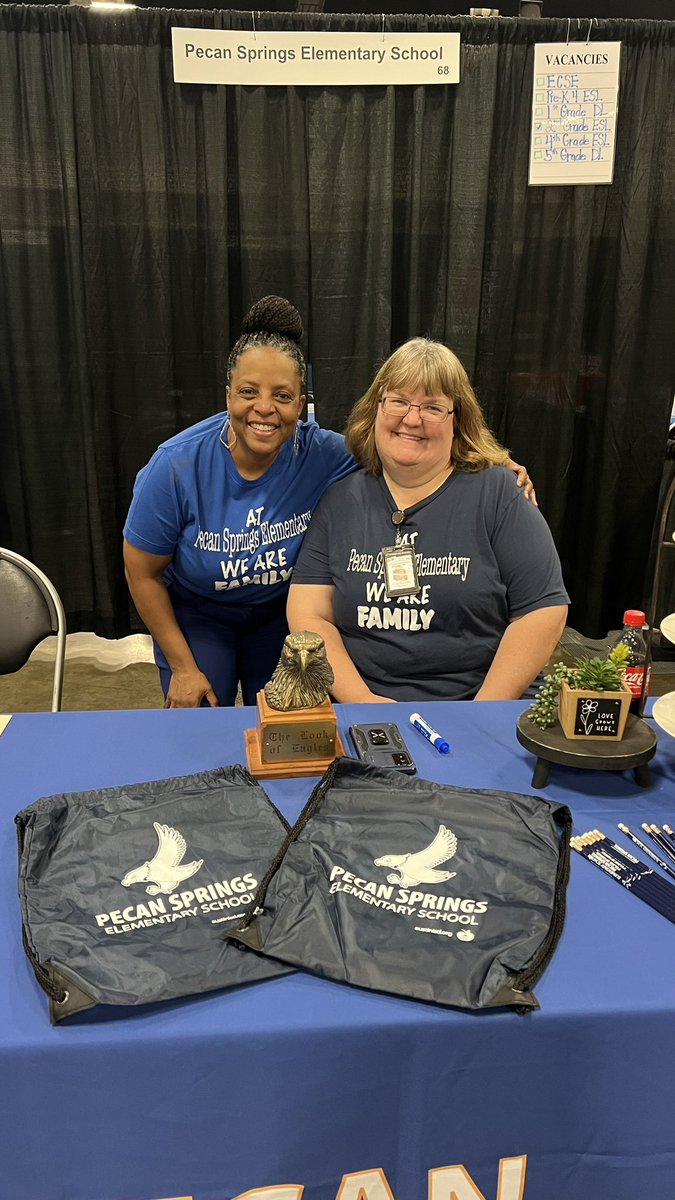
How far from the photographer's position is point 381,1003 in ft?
2.89

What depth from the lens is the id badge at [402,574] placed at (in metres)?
1.73

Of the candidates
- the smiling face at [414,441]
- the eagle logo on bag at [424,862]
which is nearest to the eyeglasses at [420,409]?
the smiling face at [414,441]

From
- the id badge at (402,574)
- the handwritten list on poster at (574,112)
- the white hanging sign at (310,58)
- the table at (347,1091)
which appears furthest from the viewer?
the handwritten list on poster at (574,112)

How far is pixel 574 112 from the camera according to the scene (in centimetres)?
296

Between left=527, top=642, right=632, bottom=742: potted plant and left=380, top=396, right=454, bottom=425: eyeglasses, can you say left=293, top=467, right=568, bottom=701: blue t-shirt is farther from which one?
left=527, top=642, right=632, bottom=742: potted plant

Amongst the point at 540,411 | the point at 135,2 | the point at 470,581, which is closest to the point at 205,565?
the point at 470,581

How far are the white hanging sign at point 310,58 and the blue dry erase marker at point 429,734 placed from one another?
7.76ft

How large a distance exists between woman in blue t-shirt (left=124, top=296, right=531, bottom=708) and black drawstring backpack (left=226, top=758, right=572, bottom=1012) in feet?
2.77

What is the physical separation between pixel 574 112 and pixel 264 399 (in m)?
1.96

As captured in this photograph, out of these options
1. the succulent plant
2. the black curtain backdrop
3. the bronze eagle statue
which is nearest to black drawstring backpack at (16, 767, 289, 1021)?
the bronze eagle statue

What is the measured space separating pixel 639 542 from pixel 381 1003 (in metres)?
2.87

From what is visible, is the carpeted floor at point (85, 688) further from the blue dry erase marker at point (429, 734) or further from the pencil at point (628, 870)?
the pencil at point (628, 870)

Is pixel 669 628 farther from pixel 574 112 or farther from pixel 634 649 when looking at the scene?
pixel 574 112

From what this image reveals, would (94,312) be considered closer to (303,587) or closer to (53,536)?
(53,536)
